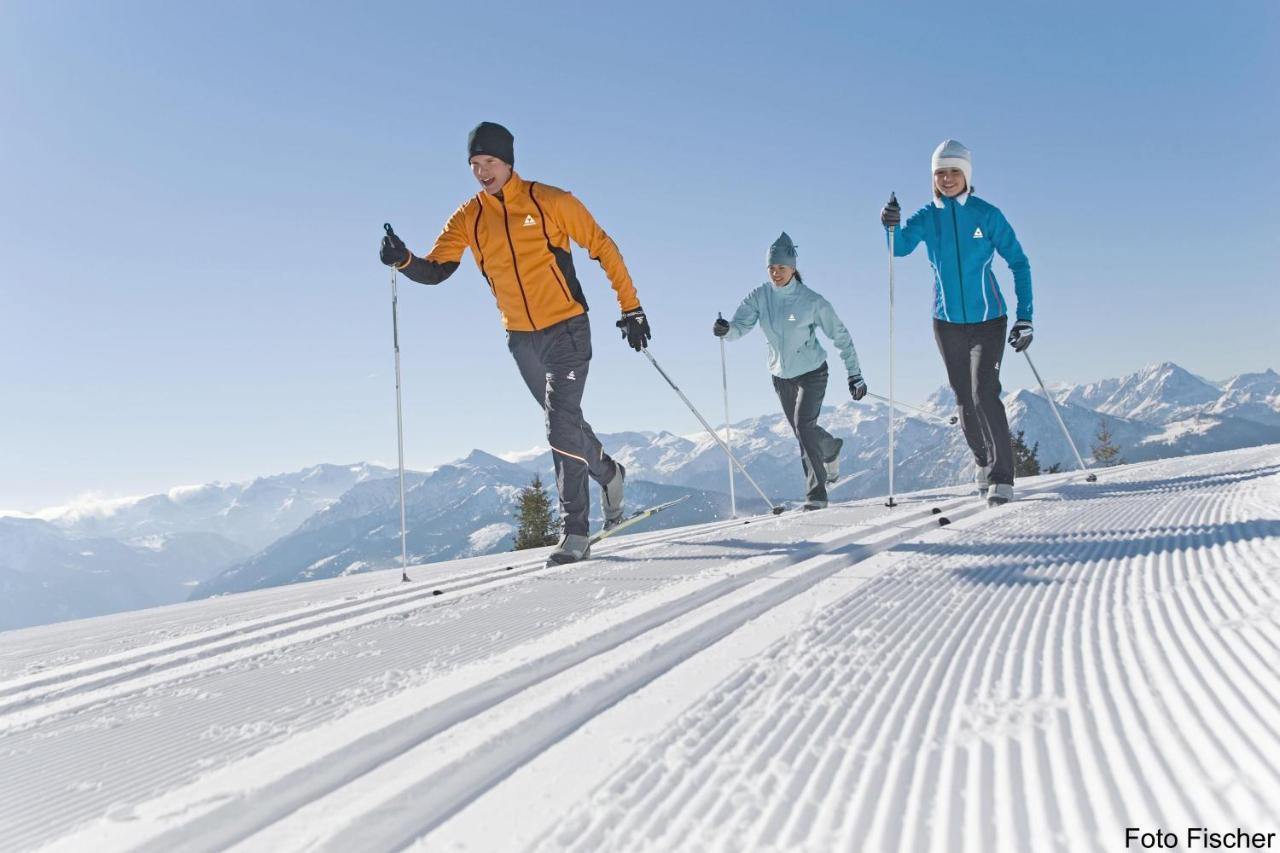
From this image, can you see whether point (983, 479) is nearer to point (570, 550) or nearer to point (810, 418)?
point (810, 418)

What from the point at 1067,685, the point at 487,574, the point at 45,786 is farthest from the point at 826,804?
the point at 487,574

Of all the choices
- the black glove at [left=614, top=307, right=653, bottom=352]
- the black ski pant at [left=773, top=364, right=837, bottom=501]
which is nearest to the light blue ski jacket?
the black ski pant at [left=773, top=364, right=837, bottom=501]

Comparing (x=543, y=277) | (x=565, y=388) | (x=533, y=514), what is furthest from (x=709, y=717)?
(x=533, y=514)

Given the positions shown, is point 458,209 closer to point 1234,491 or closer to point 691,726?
point 691,726

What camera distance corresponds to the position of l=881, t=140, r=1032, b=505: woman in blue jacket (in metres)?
6.52

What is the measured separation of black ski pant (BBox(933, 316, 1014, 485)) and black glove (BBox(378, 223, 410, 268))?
170 inches

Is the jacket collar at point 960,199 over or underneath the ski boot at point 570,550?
over

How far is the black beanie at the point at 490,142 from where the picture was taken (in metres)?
4.93

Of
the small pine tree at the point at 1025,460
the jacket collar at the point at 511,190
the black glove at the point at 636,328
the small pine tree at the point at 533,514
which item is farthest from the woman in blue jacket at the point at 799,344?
the small pine tree at the point at 1025,460

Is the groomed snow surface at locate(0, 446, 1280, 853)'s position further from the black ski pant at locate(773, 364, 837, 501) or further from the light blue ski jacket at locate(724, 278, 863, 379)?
the light blue ski jacket at locate(724, 278, 863, 379)

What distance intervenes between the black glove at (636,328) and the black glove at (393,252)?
1520mm

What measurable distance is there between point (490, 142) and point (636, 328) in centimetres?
148

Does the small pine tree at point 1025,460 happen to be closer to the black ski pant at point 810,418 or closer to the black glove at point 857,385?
the black glove at point 857,385

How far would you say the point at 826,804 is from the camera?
3.97 feet
